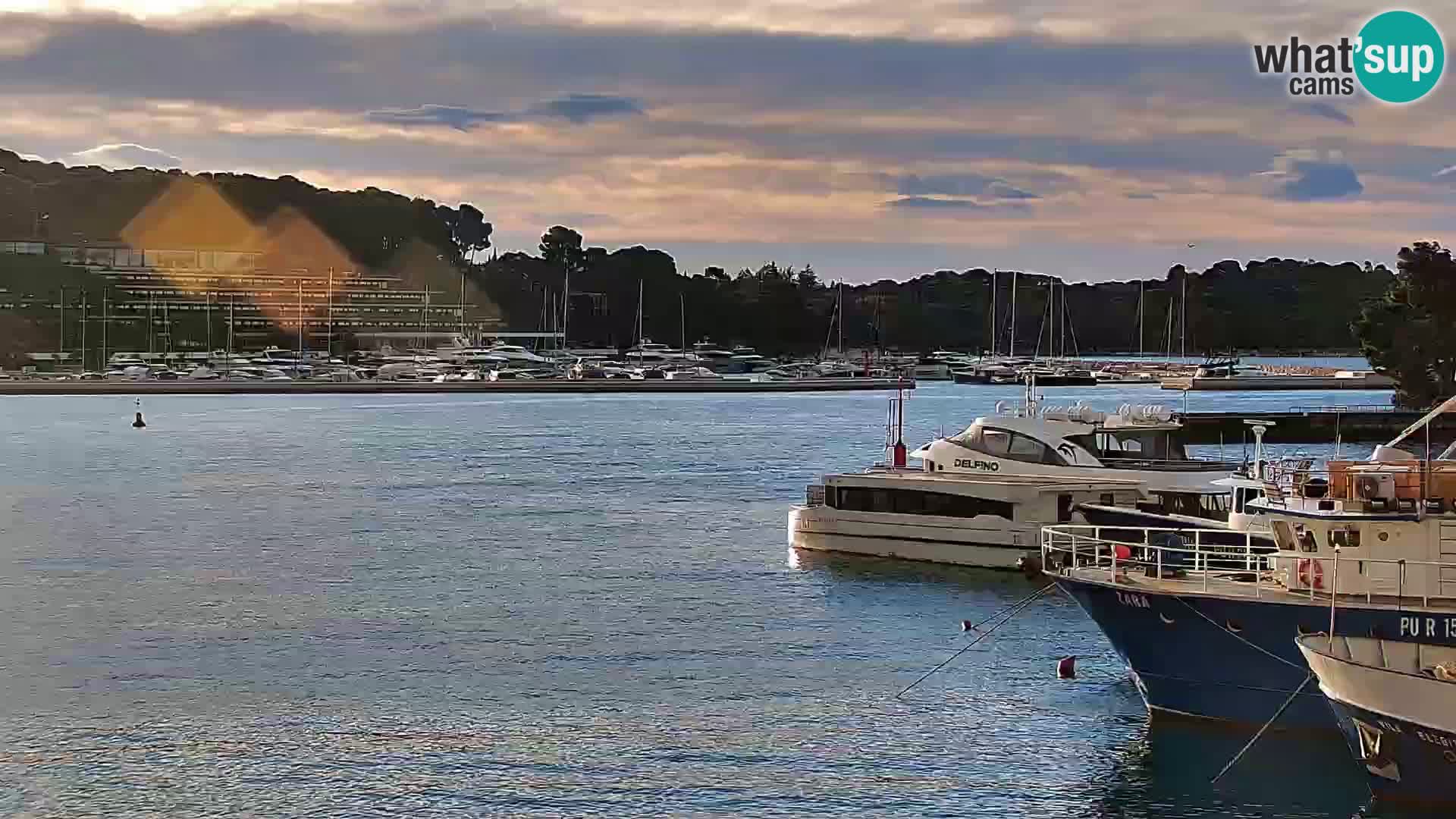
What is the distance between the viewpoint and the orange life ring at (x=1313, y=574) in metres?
26.1

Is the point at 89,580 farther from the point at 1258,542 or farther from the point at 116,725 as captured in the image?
the point at 1258,542

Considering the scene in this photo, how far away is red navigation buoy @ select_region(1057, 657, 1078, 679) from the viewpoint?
32688 millimetres

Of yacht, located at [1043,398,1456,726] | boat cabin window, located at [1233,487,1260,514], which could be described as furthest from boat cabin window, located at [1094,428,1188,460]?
yacht, located at [1043,398,1456,726]

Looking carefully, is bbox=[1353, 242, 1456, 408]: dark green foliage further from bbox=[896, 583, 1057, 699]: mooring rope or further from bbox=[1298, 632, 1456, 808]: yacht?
bbox=[1298, 632, 1456, 808]: yacht

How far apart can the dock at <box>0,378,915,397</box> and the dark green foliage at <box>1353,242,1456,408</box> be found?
8424 cm

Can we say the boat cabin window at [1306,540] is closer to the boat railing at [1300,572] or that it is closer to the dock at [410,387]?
the boat railing at [1300,572]

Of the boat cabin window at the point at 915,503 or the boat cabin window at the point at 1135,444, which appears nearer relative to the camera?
the boat cabin window at the point at 915,503

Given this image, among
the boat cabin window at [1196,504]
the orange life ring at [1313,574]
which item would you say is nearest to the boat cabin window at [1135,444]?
the boat cabin window at [1196,504]

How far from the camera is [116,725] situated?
29719mm

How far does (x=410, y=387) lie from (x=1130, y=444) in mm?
139858

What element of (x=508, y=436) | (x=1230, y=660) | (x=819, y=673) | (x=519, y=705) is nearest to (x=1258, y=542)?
(x=1230, y=660)

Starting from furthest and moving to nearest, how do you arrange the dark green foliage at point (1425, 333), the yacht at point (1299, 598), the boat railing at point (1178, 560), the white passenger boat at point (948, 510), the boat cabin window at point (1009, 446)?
the dark green foliage at point (1425, 333)
the boat cabin window at point (1009, 446)
the white passenger boat at point (948, 510)
the boat railing at point (1178, 560)
the yacht at point (1299, 598)

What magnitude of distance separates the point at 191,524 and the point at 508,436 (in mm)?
50514

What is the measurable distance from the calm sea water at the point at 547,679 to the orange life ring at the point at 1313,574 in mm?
2557
